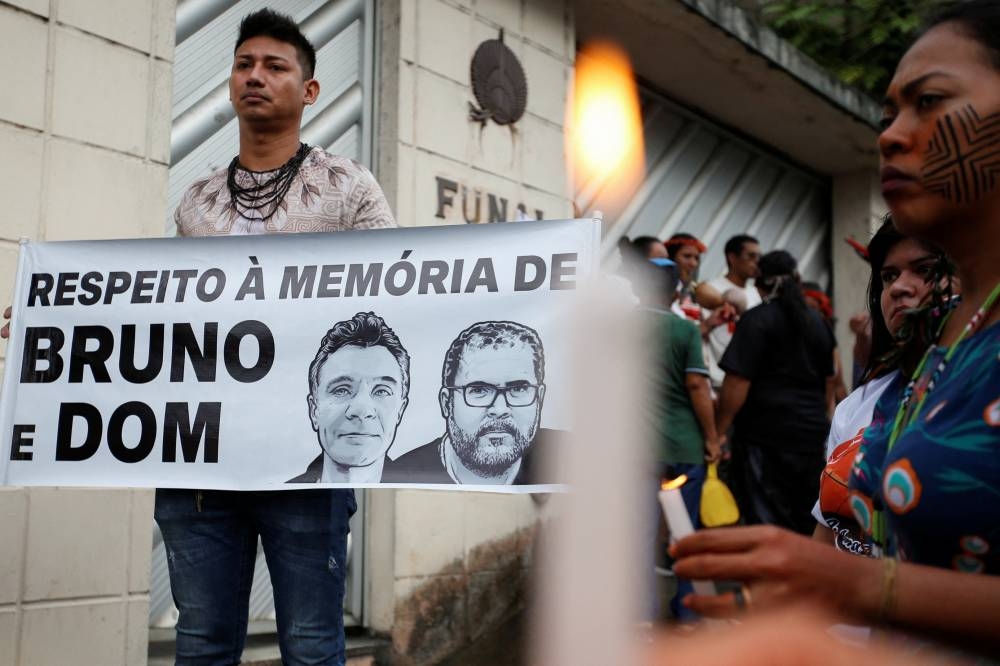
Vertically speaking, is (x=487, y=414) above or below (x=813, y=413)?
below

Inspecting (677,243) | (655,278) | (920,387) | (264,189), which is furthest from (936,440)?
(677,243)

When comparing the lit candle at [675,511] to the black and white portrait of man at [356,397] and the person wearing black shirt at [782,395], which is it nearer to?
the black and white portrait of man at [356,397]

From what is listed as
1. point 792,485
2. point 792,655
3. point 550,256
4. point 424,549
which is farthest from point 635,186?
point 792,655

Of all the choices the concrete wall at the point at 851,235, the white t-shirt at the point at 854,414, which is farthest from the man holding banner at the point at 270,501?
the concrete wall at the point at 851,235

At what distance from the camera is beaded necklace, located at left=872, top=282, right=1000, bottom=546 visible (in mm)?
1535

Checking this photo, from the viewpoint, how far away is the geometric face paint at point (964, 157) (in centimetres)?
152

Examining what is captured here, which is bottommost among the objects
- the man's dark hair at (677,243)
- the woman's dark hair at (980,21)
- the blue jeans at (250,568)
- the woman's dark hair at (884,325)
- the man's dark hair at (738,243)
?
the blue jeans at (250,568)

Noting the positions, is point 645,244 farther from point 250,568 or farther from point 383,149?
point 250,568

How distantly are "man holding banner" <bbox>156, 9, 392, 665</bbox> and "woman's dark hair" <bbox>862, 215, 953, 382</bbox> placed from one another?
4.27 ft

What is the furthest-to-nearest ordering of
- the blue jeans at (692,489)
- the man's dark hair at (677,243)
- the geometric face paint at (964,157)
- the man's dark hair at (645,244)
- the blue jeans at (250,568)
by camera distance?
the man's dark hair at (677,243), the man's dark hair at (645,244), the blue jeans at (692,489), the blue jeans at (250,568), the geometric face paint at (964,157)

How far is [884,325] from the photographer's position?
8.91ft

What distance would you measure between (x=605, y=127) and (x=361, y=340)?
511 centimetres

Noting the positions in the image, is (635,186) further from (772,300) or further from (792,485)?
(792,485)

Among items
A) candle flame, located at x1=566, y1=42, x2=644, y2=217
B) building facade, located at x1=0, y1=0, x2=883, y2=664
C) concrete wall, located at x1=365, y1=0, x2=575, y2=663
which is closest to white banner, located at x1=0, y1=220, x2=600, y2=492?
building facade, located at x1=0, y1=0, x2=883, y2=664
